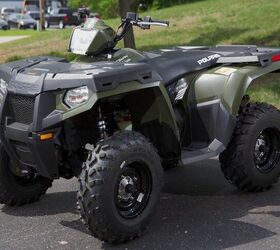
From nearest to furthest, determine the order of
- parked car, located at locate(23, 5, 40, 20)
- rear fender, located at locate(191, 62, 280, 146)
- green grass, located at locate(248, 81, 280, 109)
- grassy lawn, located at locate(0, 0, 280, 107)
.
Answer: rear fender, located at locate(191, 62, 280, 146)
green grass, located at locate(248, 81, 280, 109)
grassy lawn, located at locate(0, 0, 280, 107)
parked car, located at locate(23, 5, 40, 20)

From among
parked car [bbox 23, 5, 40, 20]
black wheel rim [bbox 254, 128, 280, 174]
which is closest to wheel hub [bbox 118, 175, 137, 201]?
black wheel rim [bbox 254, 128, 280, 174]

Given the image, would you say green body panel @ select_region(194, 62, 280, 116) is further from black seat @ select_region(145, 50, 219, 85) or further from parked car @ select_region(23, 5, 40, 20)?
parked car @ select_region(23, 5, 40, 20)

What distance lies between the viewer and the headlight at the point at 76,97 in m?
3.89

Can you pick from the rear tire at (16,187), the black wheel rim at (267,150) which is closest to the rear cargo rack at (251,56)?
the black wheel rim at (267,150)

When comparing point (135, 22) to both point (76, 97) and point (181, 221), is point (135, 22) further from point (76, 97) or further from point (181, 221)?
point (181, 221)

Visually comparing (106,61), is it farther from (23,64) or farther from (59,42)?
(59,42)

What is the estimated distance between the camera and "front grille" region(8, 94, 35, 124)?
4.07 metres

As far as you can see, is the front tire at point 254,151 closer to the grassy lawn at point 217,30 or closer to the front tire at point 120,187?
the front tire at point 120,187

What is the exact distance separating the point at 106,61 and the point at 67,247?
138 cm

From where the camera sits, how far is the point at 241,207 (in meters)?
4.84

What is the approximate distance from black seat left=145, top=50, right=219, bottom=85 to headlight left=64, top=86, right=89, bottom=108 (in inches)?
31.1

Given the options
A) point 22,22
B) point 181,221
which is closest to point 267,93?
point 181,221

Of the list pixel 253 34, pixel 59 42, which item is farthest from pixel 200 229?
pixel 59 42

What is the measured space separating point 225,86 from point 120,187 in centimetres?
129
